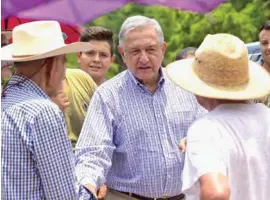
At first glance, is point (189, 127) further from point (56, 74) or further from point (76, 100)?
point (76, 100)

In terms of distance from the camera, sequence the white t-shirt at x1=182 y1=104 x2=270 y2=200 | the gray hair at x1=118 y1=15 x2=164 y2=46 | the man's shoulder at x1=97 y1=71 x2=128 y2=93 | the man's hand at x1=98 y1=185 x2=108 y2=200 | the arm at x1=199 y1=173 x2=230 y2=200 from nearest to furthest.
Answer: the arm at x1=199 y1=173 x2=230 y2=200 < the white t-shirt at x1=182 y1=104 x2=270 y2=200 < the man's hand at x1=98 y1=185 x2=108 y2=200 < the man's shoulder at x1=97 y1=71 x2=128 y2=93 < the gray hair at x1=118 y1=15 x2=164 y2=46

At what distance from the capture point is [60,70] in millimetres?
2811

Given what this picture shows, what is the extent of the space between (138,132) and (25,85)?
1.11m

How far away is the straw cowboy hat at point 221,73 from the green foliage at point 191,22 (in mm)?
12546

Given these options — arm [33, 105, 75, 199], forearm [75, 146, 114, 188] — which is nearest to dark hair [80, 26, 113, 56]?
forearm [75, 146, 114, 188]

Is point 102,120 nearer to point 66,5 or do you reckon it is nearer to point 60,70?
point 60,70

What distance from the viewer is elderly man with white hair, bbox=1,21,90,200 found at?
2.59 metres

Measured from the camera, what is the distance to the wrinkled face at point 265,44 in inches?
214

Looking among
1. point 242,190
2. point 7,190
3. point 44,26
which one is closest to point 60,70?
point 44,26

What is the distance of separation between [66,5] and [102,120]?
134 cm

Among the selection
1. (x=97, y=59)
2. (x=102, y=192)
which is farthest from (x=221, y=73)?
(x=97, y=59)

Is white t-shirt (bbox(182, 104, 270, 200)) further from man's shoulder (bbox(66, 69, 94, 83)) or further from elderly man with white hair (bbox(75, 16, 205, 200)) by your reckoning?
man's shoulder (bbox(66, 69, 94, 83))

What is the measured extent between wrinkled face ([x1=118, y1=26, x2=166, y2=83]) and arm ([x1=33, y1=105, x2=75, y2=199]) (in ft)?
4.28

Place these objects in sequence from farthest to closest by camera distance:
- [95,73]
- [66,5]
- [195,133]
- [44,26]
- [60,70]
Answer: [95,73] → [66,5] → [44,26] → [60,70] → [195,133]
